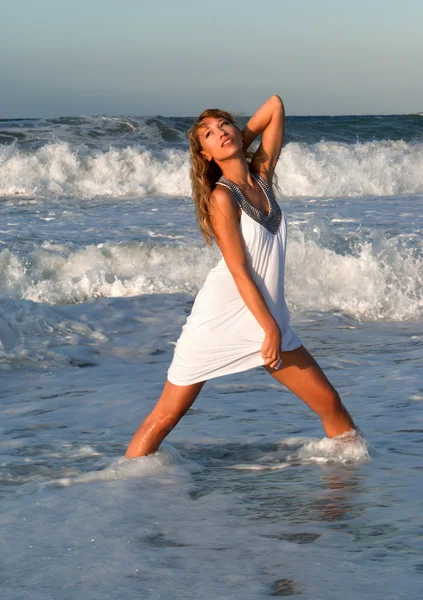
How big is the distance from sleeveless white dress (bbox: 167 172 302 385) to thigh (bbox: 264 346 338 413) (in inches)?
6.9

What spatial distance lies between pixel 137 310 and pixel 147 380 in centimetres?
276

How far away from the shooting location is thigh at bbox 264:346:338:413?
403cm

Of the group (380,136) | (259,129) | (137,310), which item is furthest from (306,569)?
(380,136)

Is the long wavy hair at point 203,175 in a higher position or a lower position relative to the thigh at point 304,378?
higher

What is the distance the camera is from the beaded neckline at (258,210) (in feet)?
12.4

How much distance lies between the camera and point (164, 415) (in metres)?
4.07

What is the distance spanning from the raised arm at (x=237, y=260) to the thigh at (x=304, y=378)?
217mm

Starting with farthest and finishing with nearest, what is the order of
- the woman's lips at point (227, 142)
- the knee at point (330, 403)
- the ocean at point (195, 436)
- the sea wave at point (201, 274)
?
the sea wave at point (201, 274) < the knee at point (330, 403) < the woman's lips at point (227, 142) < the ocean at point (195, 436)

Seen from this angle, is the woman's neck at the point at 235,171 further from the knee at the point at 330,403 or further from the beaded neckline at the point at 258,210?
the knee at the point at 330,403

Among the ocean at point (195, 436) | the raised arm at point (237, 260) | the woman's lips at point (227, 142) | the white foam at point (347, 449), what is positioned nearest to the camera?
the ocean at point (195, 436)

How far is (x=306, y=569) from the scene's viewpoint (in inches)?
121

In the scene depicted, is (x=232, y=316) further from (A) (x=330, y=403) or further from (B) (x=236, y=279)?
(A) (x=330, y=403)

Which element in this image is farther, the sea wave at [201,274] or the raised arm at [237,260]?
the sea wave at [201,274]

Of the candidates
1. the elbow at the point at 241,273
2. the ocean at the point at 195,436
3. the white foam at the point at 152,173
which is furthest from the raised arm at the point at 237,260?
the white foam at the point at 152,173
